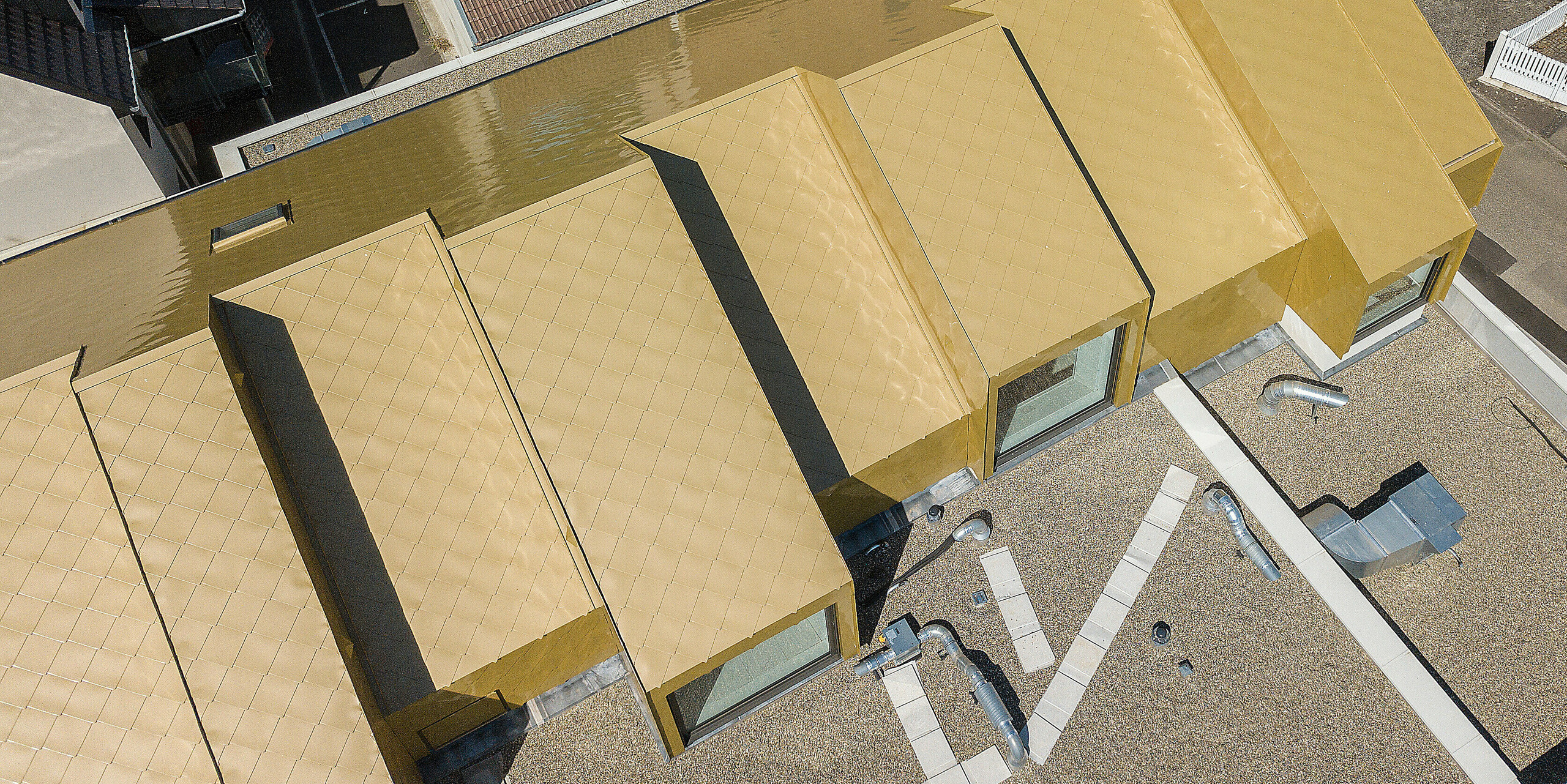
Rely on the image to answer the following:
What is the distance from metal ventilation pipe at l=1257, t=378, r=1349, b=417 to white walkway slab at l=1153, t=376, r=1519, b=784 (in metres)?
1.18

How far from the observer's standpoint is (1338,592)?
18.9 metres

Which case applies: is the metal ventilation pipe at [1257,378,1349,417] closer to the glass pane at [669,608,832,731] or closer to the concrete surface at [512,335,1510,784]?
the concrete surface at [512,335,1510,784]

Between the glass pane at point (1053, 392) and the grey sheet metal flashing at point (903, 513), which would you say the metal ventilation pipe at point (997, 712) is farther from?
the glass pane at point (1053, 392)

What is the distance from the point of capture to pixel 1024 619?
19094 millimetres

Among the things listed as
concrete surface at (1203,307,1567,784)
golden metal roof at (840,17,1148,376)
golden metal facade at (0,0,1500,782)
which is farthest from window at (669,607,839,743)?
concrete surface at (1203,307,1567,784)

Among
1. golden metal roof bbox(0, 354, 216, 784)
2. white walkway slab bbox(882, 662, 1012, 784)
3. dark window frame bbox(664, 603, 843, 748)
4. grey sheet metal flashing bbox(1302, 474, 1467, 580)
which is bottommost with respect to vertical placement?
white walkway slab bbox(882, 662, 1012, 784)

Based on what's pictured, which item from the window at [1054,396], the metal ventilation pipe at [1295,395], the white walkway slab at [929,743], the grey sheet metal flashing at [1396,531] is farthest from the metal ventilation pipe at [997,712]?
the metal ventilation pipe at [1295,395]

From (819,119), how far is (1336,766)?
14699 millimetres

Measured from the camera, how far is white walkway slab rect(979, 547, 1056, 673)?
734 inches

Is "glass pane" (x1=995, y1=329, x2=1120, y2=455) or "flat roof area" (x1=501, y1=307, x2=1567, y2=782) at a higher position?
"glass pane" (x1=995, y1=329, x2=1120, y2=455)

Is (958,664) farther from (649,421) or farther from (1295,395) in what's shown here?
(1295,395)

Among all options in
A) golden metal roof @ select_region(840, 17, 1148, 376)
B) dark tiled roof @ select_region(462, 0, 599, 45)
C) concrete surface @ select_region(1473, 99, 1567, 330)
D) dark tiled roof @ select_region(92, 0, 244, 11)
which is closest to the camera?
golden metal roof @ select_region(840, 17, 1148, 376)

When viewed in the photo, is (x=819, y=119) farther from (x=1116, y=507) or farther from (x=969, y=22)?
(x=1116, y=507)

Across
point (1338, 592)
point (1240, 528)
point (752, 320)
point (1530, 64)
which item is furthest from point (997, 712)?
point (1530, 64)
